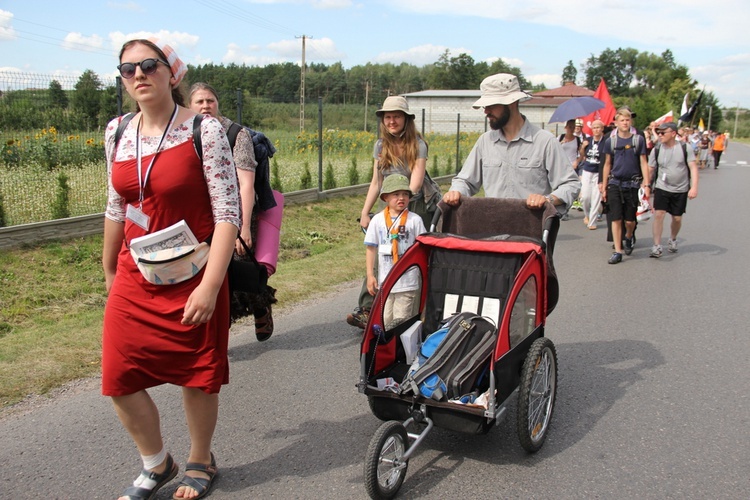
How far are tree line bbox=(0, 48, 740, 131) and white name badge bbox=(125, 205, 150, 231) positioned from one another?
786 mm

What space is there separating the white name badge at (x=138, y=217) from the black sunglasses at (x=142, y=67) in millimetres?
550

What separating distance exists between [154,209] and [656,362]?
13.7ft

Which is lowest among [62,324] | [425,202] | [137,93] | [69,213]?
[62,324]

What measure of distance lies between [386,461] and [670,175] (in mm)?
8034

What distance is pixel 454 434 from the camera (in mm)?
4113

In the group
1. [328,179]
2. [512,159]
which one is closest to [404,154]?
[512,159]

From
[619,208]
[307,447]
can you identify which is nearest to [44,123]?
[307,447]

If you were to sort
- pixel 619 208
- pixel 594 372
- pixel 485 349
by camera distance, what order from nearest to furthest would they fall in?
pixel 485 349 → pixel 594 372 → pixel 619 208

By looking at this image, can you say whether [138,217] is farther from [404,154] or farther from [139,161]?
[404,154]

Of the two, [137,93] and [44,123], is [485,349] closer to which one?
[137,93]

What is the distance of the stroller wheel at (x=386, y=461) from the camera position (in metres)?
3.16

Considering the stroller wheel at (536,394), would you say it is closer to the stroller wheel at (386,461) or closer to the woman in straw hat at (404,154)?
the stroller wheel at (386,461)

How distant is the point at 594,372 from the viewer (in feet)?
17.2

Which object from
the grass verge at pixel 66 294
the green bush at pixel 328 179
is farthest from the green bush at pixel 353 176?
the grass verge at pixel 66 294
